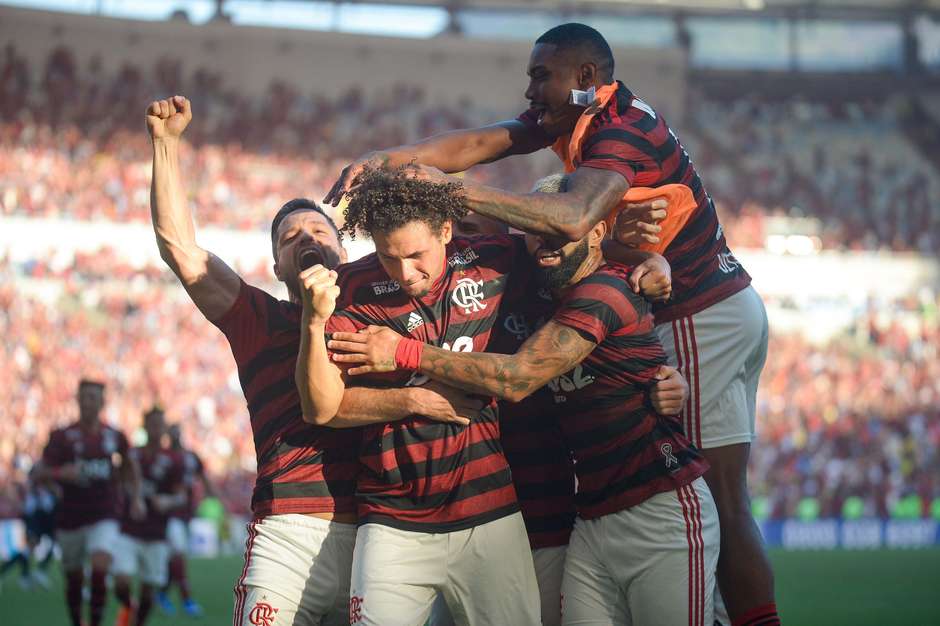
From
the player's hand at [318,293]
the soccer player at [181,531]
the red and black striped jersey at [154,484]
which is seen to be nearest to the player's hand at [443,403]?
the player's hand at [318,293]

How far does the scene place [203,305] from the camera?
511 centimetres

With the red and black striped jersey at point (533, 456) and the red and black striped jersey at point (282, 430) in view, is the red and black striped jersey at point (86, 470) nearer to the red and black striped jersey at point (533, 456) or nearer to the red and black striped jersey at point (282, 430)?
the red and black striped jersey at point (282, 430)

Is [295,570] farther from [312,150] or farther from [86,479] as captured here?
[312,150]

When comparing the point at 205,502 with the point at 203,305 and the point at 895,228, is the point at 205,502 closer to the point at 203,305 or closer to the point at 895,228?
the point at 203,305

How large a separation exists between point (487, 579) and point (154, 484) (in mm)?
10317

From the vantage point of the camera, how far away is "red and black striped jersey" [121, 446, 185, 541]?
1365 centimetres

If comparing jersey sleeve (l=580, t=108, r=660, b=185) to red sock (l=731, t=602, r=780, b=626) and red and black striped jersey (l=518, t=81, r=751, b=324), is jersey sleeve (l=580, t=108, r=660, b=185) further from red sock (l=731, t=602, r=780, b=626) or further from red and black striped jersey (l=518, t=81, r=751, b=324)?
red sock (l=731, t=602, r=780, b=626)

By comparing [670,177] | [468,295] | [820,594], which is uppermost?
[670,177]

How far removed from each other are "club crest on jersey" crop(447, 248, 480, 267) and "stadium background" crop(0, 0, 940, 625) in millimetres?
13212

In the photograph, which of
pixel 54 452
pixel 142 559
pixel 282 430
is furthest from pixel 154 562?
pixel 282 430

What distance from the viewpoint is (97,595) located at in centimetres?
1170

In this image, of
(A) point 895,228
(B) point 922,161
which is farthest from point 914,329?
(B) point 922,161

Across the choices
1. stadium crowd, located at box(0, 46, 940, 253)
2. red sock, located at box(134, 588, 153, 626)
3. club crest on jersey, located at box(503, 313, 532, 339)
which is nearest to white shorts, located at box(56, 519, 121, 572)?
red sock, located at box(134, 588, 153, 626)

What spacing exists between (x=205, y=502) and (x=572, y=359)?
1921 centimetres
